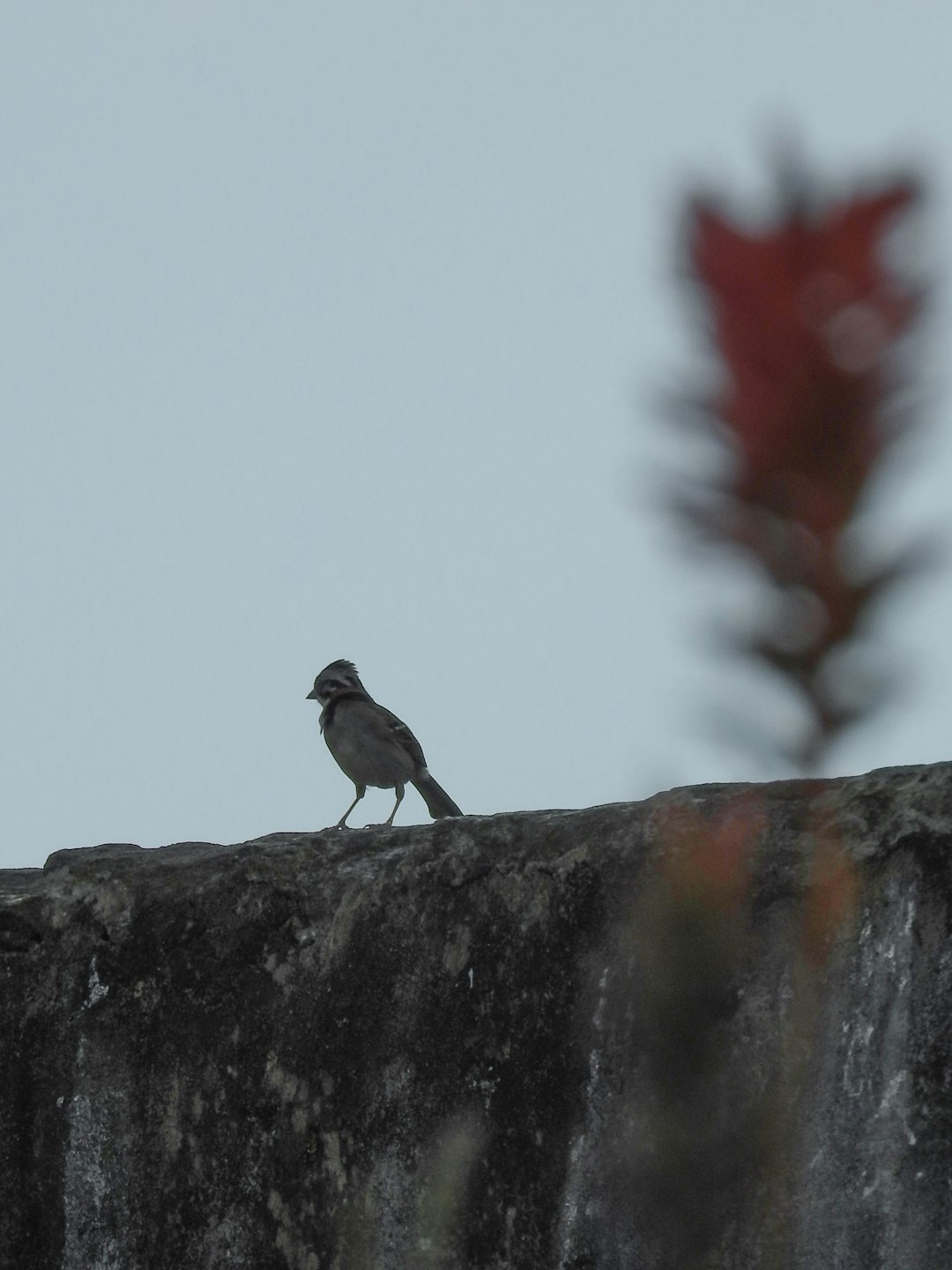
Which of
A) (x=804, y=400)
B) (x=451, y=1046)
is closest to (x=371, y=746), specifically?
(x=451, y=1046)

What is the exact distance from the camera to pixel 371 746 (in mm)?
8750

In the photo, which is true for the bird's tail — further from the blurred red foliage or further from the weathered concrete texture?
the blurred red foliage

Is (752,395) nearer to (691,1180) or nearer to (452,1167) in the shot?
(691,1180)

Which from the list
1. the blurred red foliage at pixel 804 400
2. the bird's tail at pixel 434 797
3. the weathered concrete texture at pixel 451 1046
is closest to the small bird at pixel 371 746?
the bird's tail at pixel 434 797

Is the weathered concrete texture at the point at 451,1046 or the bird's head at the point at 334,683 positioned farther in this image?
the bird's head at the point at 334,683

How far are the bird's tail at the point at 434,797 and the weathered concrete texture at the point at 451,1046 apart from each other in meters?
4.35

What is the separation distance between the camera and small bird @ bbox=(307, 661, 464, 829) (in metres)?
8.74


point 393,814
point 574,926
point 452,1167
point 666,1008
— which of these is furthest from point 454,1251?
point 393,814

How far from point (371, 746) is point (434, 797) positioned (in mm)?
471

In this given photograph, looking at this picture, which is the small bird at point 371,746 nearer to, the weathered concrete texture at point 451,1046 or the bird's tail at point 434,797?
the bird's tail at point 434,797

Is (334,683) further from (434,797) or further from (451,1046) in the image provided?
(451,1046)

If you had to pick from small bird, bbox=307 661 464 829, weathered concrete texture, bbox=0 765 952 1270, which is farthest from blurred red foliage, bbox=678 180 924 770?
small bird, bbox=307 661 464 829

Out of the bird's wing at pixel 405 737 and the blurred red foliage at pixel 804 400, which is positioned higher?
the bird's wing at pixel 405 737

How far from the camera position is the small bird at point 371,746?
344 inches
